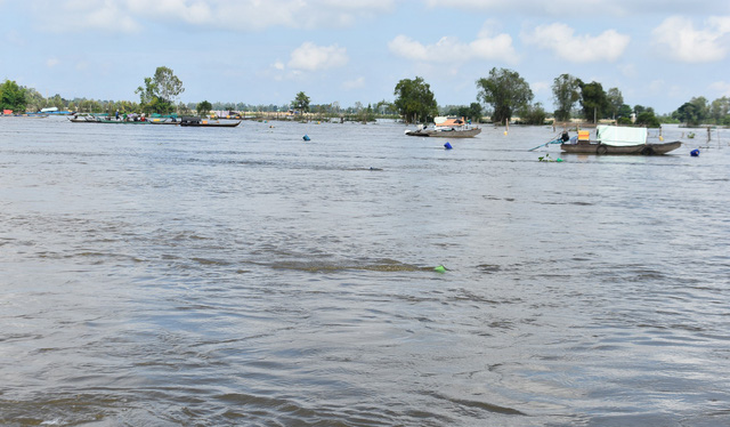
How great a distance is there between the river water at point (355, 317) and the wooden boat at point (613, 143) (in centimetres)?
4515

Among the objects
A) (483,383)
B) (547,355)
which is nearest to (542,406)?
(483,383)

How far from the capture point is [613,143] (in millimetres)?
66750

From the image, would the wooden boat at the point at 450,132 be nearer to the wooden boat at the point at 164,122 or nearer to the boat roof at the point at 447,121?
the boat roof at the point at 447,121

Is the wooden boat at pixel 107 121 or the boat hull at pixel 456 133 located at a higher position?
the wooden boat at pixel 107 121

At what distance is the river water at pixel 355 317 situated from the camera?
6824 millimetres

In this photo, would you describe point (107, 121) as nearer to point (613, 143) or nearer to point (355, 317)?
point (613, 143)

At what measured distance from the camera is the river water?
6824 mm

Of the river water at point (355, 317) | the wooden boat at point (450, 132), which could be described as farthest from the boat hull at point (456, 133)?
the river water at point (355, 317)

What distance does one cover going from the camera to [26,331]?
8953 millimetres

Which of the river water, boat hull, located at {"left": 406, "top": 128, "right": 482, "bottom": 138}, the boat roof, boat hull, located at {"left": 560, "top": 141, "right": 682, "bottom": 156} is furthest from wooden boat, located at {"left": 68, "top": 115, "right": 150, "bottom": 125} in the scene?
the river water

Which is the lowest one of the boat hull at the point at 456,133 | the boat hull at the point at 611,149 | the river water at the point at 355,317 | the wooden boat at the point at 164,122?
the river water at the point at 355,317

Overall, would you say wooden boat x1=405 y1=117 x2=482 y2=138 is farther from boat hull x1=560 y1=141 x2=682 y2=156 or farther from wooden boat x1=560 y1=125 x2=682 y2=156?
wooden boat x1=560 y1=125 x2=682 y2=156

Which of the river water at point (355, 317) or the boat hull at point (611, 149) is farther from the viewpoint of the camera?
the boat hull at point (611, 149)

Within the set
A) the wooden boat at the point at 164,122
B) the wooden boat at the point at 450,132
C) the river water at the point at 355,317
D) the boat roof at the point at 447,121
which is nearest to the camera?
the river water at the point at 355,317
